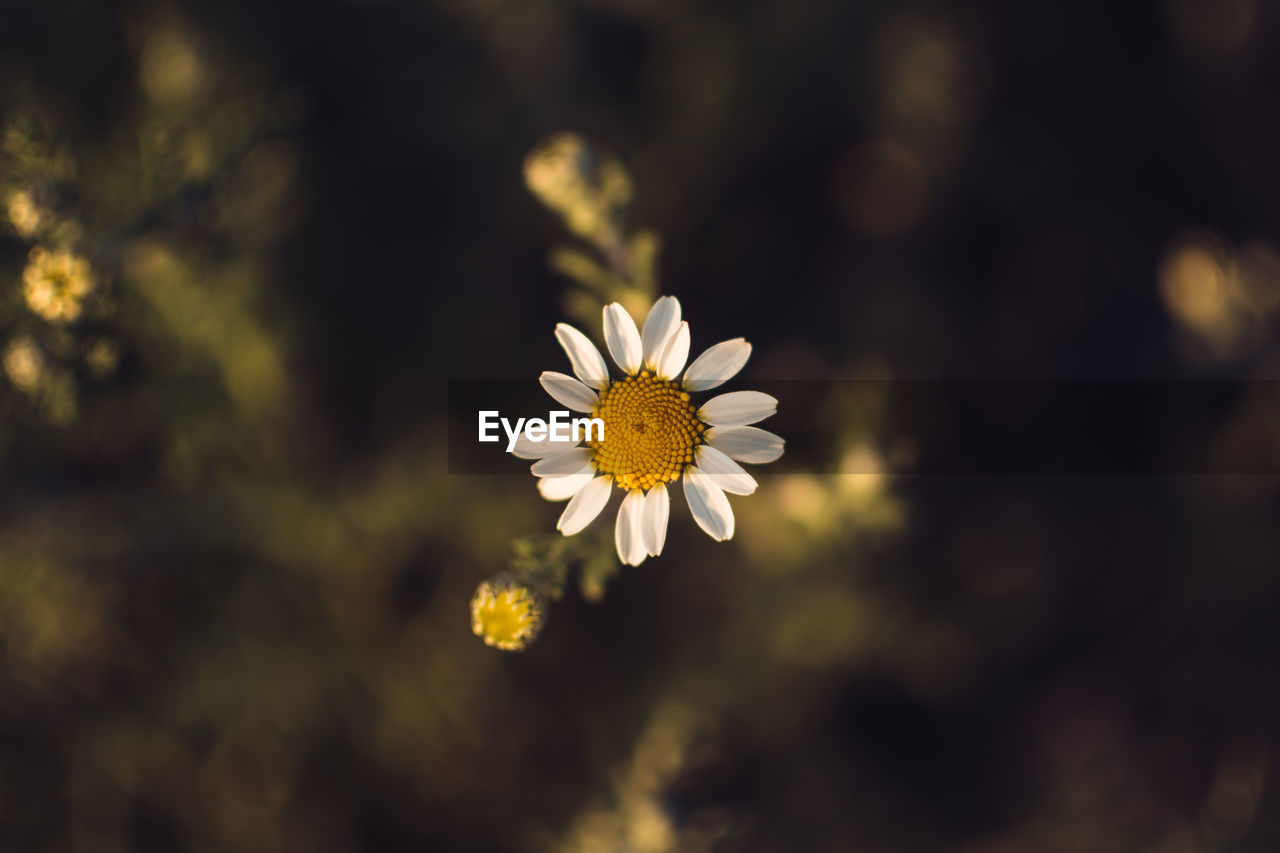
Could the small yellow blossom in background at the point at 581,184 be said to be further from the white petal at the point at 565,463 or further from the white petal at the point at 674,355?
the white petal at the point at 565,463

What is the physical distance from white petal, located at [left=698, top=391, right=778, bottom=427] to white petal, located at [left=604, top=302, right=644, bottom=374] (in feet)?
1.00

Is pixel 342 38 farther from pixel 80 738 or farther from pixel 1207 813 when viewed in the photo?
pixel 1207 813

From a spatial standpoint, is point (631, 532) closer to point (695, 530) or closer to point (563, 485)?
point (563, 485)

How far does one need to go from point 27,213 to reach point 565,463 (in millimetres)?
2547

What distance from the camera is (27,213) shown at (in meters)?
3.01

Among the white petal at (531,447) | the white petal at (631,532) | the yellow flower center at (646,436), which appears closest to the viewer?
the white petal at (631,532)

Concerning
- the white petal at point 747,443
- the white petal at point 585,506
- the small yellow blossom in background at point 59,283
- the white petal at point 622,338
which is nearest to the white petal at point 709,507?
the white petal at point 747,443

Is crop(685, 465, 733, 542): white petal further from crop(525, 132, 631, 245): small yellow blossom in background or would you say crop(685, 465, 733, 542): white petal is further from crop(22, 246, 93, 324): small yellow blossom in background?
crop(22, 246, 93, 324): small yellow blossom in background

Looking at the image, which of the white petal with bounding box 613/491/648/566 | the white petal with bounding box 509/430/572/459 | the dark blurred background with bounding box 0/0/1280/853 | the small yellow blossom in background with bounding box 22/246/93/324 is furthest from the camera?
the dark blurred background with bounding box 0/0/1280/853

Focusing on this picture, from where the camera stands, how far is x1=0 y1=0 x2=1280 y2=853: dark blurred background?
4605 millimetres

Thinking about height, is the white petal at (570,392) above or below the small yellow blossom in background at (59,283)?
below

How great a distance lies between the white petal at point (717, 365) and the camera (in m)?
2.47

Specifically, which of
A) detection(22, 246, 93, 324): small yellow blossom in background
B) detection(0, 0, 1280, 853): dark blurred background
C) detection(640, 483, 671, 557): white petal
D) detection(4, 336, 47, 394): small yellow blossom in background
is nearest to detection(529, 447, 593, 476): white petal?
detection(640, 483, 671, 557): white petal

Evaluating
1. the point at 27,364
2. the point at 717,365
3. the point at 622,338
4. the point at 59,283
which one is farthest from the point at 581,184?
the point at 27,364
